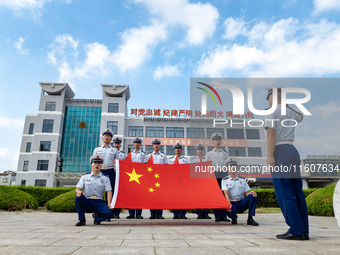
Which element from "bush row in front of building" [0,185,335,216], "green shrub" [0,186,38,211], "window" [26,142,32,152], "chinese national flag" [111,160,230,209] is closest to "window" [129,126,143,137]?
"window" [26,142,32,152]

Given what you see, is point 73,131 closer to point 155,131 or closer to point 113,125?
point 113,125

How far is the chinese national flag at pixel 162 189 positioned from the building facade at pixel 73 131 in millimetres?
30498


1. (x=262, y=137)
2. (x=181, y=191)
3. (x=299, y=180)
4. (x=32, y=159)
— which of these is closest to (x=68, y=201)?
(x=181, y=191)

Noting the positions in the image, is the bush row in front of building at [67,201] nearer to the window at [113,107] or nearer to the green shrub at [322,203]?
the green shrub at [322,203]

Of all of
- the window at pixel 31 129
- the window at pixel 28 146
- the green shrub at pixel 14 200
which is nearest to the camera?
the green shrub at pixel 14 200

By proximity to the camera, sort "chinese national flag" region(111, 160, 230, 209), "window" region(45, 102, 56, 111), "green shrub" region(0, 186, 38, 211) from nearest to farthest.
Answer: "chinese national flag" region(111, 160, 230, 209) < "green shrub" region(0, 186, 38, 211) < "window" region(45, 102, 56, 111)

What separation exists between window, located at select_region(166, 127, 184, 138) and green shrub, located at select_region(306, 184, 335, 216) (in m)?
30.9

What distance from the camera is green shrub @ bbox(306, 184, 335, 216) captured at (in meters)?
8.13

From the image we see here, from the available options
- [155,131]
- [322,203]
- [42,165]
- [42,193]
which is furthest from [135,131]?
[322,203]

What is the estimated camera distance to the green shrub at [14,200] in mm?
10029

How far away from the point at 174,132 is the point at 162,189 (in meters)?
34.3

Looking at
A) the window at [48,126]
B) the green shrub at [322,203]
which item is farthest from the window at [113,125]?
the green shrub at [322,203]

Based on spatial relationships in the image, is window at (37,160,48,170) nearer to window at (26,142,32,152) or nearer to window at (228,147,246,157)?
window at (26,142,32,152)

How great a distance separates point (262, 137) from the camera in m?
4.45
